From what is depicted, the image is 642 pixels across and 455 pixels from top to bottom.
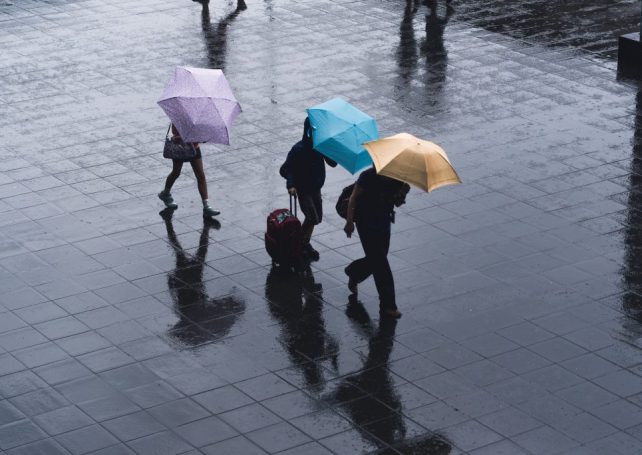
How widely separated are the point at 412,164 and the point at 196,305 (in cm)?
253

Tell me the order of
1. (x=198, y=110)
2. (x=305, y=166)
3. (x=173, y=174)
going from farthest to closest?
(x=173, y=174) → (x=198, y=110) → (x=305, y=166)

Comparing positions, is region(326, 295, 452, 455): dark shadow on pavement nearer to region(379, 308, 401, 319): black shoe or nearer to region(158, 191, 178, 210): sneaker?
region(379, 308, 401, 319): black shoe

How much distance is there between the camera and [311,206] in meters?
13.2

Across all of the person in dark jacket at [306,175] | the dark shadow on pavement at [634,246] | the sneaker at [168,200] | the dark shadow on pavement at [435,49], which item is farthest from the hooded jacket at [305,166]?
the dark shadow on pavement at [435,49]

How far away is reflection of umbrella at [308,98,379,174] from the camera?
40.8ft

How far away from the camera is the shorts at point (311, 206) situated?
13188 mm

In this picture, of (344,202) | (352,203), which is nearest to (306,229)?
(344,202)

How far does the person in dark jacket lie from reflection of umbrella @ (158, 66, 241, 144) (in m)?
1.08

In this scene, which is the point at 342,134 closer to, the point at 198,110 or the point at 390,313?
the point at 390,313

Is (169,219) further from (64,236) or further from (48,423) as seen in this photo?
(48,423)

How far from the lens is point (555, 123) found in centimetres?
1733

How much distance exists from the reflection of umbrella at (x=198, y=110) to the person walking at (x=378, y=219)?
2.34 metres

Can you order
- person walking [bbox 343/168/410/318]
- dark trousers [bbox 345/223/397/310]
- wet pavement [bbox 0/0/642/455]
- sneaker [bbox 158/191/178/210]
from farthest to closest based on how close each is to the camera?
sneaker [bbox 158/191/178/210] → dark trousers [bbox 345/223/397/310] → person walking [bbox 343/168/410/318] → wet pavement [bbox 0/0/642/455]

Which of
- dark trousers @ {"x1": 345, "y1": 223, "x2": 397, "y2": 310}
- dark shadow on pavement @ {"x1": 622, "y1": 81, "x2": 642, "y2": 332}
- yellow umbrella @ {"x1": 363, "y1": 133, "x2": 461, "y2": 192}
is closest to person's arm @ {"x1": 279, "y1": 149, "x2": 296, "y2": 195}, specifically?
dark trousers @ {"x1": 345, "y1": 223, "x2": 397, "y2": 310}
